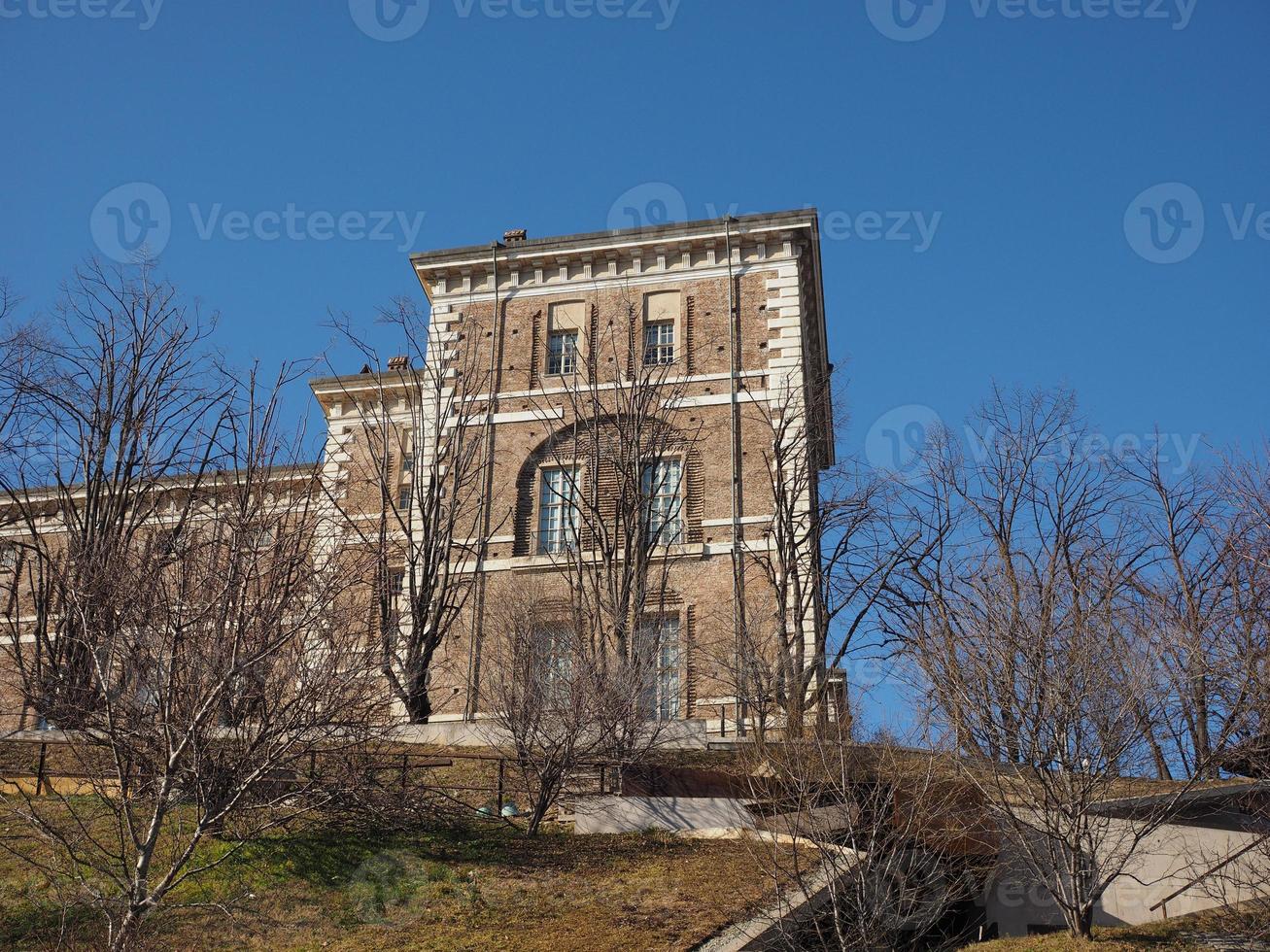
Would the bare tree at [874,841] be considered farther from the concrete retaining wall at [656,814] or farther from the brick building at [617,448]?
the brick building at [617,448]

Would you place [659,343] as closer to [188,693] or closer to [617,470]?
[617,470]

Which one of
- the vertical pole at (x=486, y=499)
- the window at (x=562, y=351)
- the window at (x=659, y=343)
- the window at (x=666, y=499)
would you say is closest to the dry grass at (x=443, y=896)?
the vertical pole at (x=486, y=499)

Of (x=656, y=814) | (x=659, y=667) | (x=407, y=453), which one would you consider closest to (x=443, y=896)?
(x=656, y=814)

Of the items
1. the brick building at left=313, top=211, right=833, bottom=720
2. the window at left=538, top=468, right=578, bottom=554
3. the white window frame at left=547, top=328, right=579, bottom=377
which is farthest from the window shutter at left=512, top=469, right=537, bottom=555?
the white window frame at left=547, top=328, right=579, bottom=377

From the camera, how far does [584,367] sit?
33.8 m

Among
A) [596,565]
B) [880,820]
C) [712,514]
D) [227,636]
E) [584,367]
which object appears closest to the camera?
[227,636]

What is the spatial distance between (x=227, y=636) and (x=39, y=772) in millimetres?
7862

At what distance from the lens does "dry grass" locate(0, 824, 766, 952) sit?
15.7 m

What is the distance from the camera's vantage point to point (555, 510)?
3269 cm

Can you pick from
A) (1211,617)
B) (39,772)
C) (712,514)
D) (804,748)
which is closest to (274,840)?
(39,772)

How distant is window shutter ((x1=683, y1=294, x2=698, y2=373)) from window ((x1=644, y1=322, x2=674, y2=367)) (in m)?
0.40

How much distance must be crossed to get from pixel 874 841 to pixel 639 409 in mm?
16060

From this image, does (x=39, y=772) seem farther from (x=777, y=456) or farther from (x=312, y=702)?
(x=777, y=456)

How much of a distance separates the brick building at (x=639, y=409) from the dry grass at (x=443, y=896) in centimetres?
890
